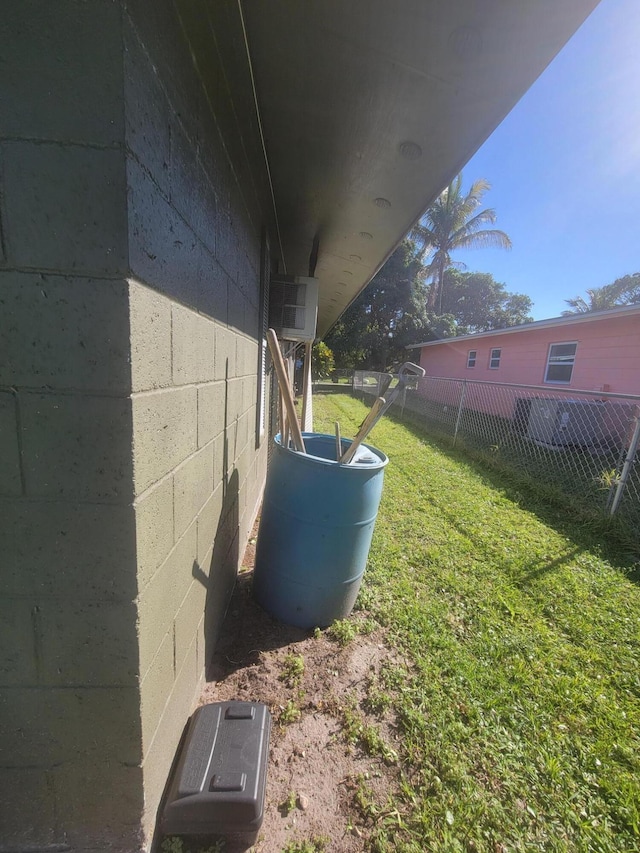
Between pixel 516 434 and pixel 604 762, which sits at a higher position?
pixel 516 434

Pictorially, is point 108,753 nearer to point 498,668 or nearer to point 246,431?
point 246,431

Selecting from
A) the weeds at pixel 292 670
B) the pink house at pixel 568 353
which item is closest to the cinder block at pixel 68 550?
the weeds at pixel 292 670

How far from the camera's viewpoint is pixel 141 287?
809mm

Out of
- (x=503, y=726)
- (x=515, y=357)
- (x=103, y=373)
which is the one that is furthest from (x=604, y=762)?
(x=515, y=357)

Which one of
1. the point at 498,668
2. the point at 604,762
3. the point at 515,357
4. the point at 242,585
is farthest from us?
the point at 515,357

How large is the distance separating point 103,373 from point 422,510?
12.9 ft

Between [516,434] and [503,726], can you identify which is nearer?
[503,726]

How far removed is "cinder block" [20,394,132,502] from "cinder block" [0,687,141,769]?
1.76 ft

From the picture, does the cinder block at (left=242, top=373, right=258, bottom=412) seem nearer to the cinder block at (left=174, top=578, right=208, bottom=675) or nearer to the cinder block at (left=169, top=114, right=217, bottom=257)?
the cinder block at (left=169, top=114, right=217, bottom=257)

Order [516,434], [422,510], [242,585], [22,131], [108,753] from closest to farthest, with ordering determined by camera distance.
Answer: [22,131] → [108,753] → [242,585] → [422,510] → [516,434]

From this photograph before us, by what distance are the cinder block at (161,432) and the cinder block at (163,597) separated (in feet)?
0.98

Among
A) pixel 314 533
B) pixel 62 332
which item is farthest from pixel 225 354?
pixel 314 533

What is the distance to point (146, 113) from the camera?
80 cm

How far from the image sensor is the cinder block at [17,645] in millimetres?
837
